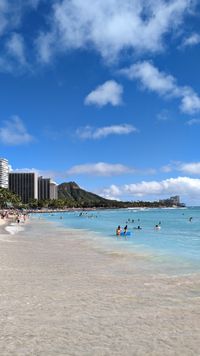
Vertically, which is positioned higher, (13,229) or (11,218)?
(11,218)

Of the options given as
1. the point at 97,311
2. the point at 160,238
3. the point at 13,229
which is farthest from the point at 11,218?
the point at 97,311

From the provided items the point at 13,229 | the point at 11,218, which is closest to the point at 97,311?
the point at 13,229

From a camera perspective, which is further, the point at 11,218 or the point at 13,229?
the point at 11,218

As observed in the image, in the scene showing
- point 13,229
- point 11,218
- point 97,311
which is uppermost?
point 11,218

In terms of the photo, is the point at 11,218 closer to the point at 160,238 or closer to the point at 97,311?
the point at 160,238

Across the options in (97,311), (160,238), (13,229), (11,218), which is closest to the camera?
(97,311)

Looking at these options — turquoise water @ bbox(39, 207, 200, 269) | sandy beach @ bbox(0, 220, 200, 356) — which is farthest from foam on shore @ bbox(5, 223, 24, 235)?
sandy beach @ bbox(0, 220, 200, 356)

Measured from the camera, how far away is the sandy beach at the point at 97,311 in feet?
26.0

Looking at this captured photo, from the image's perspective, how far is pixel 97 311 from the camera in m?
10.6

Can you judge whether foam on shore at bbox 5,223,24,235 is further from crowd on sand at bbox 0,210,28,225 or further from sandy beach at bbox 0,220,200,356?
sandy beach at bbox 0,220,200,356

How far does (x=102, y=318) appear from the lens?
9.93 meters

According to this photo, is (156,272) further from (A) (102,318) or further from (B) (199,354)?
(B) (199,354)

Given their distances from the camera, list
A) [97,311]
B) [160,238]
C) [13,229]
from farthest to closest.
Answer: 1. [13,229]
2. [160,238]
3. [97,311]

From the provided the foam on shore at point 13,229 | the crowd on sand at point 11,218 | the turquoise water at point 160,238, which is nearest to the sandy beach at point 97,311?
the turquoise water at point 160,238
